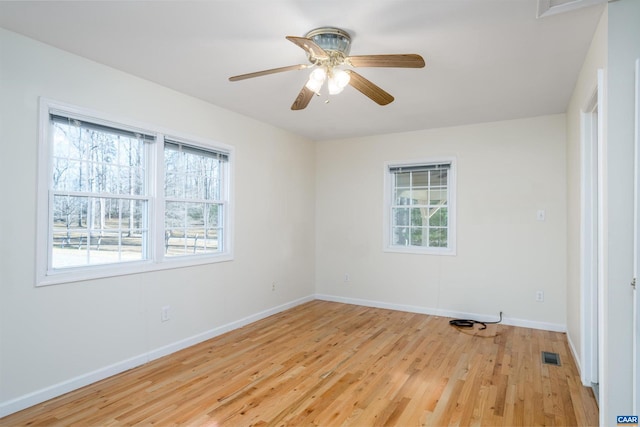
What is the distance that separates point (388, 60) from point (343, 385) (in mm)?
2378

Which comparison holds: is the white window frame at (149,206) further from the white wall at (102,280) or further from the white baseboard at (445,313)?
the white baseboard at (445,313)

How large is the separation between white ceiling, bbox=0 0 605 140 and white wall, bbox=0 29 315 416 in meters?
0.20

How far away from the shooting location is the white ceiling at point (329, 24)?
214 cm

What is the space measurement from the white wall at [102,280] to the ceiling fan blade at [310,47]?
187 centimetres

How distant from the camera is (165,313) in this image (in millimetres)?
3434

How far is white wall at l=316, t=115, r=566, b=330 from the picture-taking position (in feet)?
14.1

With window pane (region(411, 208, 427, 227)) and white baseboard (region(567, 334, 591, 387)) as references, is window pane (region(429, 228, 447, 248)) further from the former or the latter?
white baseboard (region(567, 334, 591, 387))

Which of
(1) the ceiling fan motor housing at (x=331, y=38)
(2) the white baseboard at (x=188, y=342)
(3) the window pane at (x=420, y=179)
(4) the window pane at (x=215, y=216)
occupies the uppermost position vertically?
(1) the ceiling fan motor housing at (x=331, y=38)

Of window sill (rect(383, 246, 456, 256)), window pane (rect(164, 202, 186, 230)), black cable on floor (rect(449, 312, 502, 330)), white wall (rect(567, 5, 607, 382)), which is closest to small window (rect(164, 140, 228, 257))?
window pane (rect(164, 202, 186, 230))

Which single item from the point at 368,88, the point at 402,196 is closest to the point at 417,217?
the point at 402,196

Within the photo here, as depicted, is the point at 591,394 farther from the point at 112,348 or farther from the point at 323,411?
the point at 112,348

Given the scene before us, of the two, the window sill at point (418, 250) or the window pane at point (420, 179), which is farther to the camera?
the window pane at point (420, 179)

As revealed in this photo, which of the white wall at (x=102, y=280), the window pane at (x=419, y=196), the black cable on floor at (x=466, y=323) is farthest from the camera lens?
the window pane at (x=419, y=196)

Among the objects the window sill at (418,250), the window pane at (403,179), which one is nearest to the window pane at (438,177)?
the window pane at (403,179)
